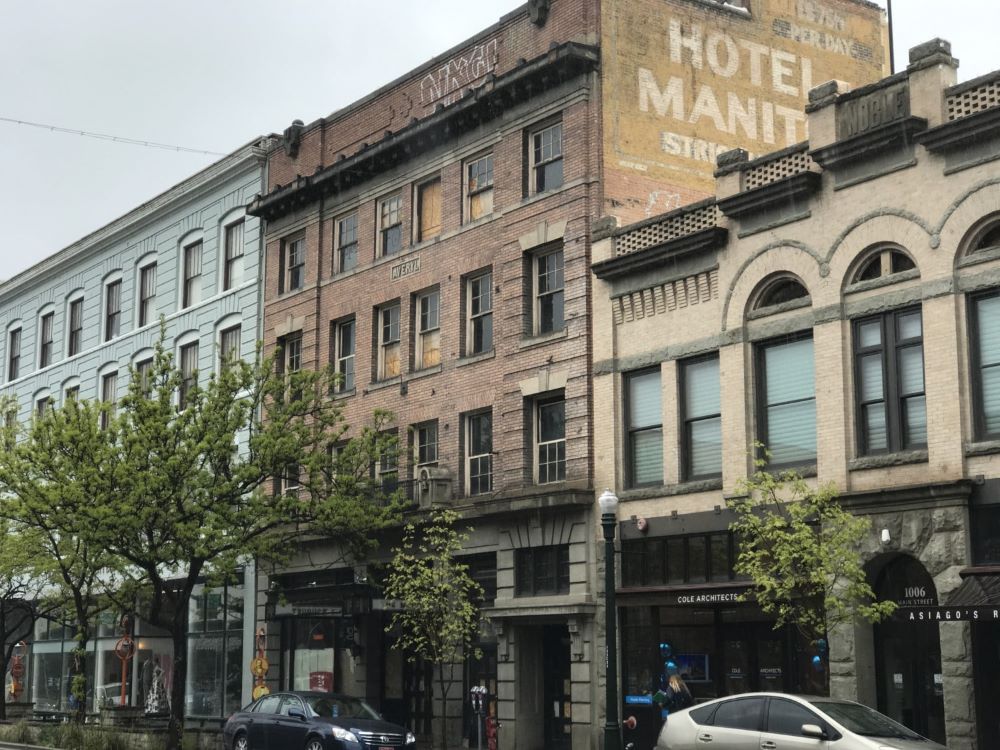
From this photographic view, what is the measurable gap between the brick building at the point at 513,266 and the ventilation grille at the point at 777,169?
171 inches

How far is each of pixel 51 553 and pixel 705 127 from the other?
779 inches

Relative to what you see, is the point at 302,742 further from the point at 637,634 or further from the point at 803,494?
the point at 803,494

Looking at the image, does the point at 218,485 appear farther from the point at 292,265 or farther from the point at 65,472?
the point at 292,265

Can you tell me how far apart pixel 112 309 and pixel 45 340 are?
20.6ft

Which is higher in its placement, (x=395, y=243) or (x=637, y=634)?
(x=395, y=243)

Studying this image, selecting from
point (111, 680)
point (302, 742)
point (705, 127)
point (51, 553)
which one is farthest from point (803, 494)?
point (111, 680)

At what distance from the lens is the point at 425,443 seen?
35.2m

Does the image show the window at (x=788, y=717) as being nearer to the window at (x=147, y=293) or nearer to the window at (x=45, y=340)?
the window at (x=147, y=293)

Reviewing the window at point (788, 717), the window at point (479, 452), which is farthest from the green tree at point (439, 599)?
the window at point (788, 717)

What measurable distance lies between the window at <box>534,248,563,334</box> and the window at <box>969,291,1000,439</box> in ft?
34.2

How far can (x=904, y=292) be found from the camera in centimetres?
2409

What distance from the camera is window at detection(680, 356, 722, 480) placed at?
2773 centimetres

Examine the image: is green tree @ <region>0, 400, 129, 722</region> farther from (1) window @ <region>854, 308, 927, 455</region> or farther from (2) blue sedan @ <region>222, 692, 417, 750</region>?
(1) window @ <region>854, 308, 927, 455</region>

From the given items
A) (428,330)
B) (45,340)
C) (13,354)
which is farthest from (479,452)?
(13,354)
